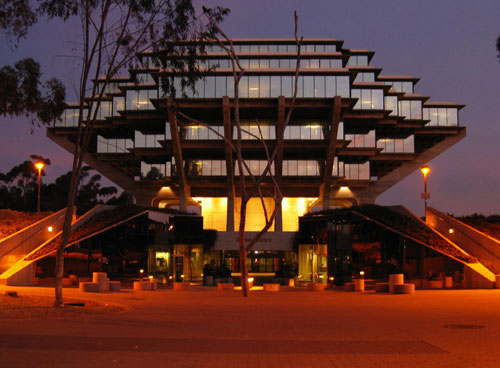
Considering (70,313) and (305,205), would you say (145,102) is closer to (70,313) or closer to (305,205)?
(305,205)

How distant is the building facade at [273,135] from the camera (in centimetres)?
6259

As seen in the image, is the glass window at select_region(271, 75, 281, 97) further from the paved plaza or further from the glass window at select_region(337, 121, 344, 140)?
the paved plaza

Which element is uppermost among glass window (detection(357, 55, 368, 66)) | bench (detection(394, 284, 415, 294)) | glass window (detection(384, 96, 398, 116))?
glass window (detection(357, 55, 368, 66))

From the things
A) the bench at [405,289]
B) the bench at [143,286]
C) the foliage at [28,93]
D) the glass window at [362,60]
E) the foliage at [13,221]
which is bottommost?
the bench at [143,286]

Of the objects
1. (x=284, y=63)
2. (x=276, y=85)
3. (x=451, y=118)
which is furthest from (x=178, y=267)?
(x=451, y=118)

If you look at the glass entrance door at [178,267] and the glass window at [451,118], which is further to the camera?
the glass window at [451,118]

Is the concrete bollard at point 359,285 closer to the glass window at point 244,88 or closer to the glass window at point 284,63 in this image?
the glass window at point 244,88

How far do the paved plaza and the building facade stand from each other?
134 feet

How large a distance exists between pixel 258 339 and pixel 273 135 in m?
52.9

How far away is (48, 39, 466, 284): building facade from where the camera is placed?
6259 cm

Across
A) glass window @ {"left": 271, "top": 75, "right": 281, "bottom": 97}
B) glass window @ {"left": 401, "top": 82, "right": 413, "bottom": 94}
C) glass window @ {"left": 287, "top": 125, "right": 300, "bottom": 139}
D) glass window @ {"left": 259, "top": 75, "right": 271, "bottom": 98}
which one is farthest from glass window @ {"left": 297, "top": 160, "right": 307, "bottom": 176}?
glass window @ {"left": 401, "top": 82, "right": 413, "bottom": 94}

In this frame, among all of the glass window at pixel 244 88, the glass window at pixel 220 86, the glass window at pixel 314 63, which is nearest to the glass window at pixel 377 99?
the glass window at pixel 314 63

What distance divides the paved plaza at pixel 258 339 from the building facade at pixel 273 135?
134ft

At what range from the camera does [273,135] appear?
211 feet
